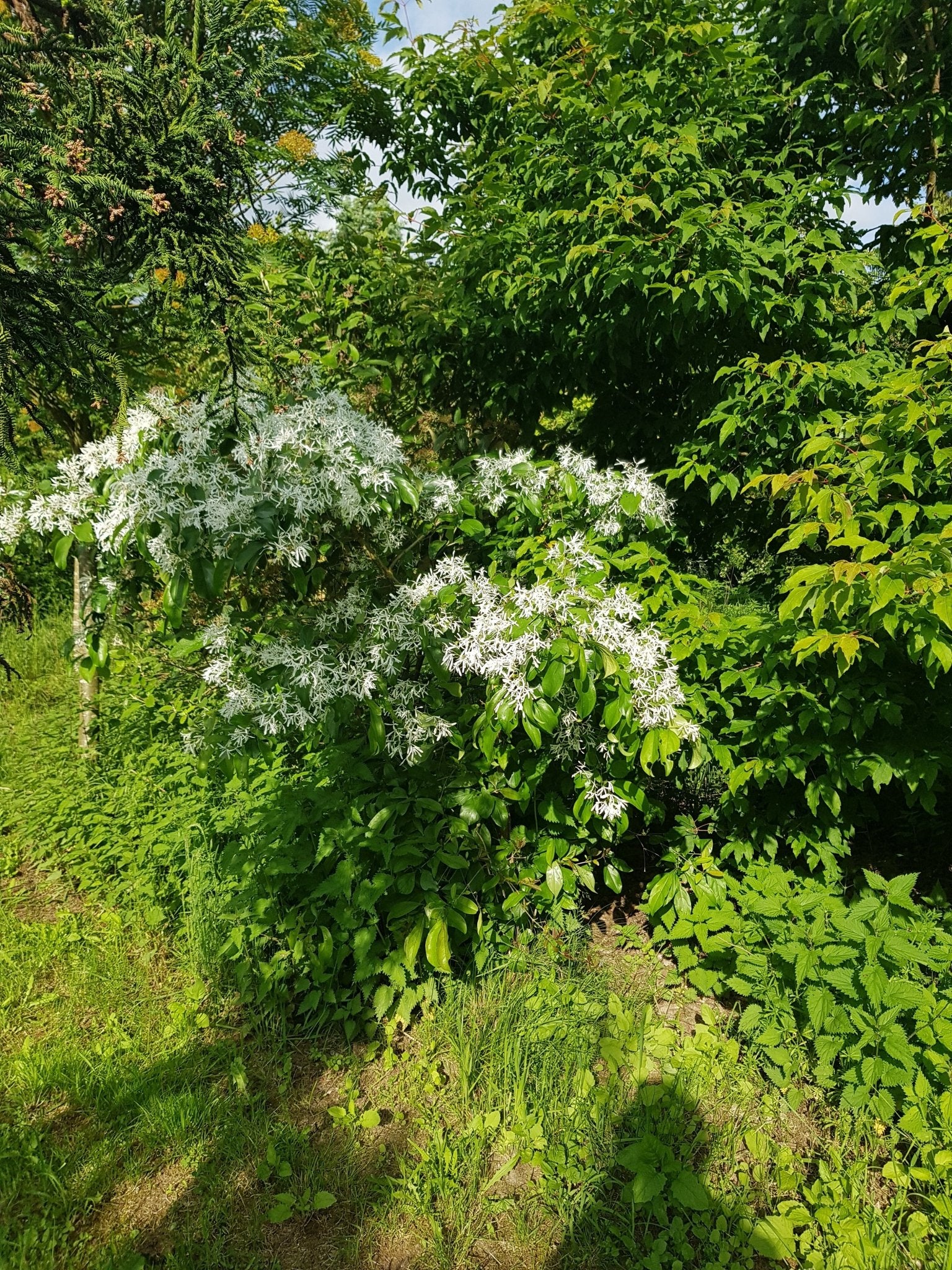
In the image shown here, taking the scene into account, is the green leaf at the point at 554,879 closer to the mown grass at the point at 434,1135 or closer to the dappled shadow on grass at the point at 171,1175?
the mown grass at the point at 434,1135

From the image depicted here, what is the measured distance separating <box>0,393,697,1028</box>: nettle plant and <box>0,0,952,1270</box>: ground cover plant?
0.8 inches

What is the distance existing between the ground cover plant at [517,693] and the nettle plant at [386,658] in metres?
0.02

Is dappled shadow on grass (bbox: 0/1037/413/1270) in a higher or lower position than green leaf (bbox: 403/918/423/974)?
lower

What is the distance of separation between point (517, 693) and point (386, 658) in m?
0.43

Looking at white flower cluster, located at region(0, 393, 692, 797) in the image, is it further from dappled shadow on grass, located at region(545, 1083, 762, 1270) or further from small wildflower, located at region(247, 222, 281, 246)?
small wildflower, located at region(247, 222, 281, 246)

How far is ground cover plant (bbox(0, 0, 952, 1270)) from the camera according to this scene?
1.86 meters

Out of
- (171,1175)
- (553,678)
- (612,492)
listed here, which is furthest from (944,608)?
(171,1175)

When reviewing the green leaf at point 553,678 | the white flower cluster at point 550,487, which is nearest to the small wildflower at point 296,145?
the white flower cluster at point 550,487

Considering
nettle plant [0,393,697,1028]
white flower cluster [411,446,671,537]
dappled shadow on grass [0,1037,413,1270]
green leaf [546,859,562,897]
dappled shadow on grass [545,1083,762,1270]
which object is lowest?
dappled shadow on grass [0,1037,413,1270]

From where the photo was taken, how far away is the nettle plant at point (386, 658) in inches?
78.5

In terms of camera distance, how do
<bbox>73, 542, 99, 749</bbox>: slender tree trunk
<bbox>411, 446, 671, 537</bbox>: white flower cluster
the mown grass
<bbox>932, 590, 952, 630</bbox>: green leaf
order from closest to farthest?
<bbox>932, 590, 952, 630</bbox>: green leaf, the mown grass, <bbox>411, 446, 671, 537</bbox>: white flower cluster, <bbox>73, 542, 99, 749</bbox>: slender tree trunk

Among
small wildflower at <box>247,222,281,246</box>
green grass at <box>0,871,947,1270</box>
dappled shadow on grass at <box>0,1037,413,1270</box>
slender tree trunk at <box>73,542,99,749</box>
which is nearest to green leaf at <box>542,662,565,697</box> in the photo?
green grass at <box>0,871,947,1270</box>

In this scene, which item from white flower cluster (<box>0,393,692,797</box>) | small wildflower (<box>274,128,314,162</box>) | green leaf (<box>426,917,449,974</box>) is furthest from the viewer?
small wildflower (<box>274,128,314,162</box>)

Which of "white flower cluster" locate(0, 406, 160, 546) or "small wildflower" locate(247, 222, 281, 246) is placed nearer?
"white flower cluster" locate(0, 406, 160, 546)
